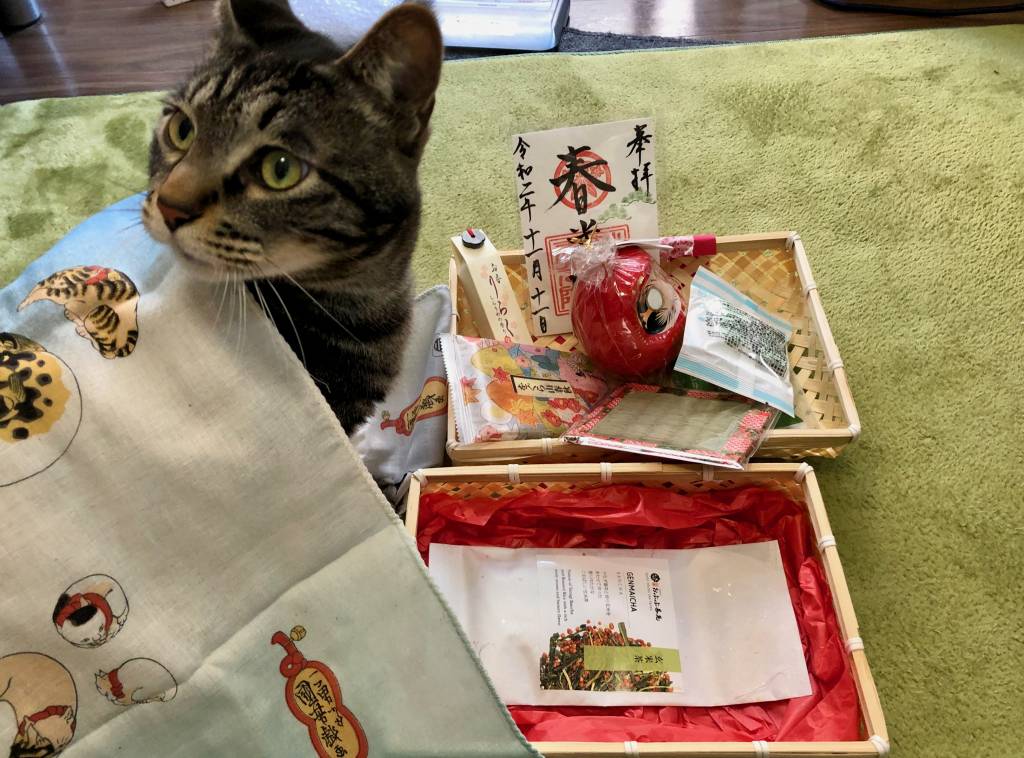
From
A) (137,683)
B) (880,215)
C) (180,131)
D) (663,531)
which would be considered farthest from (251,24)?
(880,215)

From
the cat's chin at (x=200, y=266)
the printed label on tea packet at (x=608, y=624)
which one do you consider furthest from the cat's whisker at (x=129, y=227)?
the printed label on tea packet at (x=608, y=624)

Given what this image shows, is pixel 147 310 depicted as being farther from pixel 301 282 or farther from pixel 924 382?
pixel 924 382

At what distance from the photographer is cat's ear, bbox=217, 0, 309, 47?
0.76m

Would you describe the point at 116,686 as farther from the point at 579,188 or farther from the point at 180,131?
the point at 579,188

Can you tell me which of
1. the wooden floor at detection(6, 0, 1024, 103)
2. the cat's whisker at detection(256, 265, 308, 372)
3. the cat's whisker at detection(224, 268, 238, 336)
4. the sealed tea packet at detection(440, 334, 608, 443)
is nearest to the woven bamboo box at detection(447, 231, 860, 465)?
the sealed tea packet at detection(440, 334, 608, 443)

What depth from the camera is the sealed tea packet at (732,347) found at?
3.31ft

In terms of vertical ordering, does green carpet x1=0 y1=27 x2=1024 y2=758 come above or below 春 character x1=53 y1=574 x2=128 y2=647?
below

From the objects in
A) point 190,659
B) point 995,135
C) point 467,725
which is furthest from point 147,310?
point 995,135

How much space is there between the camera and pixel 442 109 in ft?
5.73

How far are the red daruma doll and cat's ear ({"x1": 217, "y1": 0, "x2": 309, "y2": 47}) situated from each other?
50 centimetres

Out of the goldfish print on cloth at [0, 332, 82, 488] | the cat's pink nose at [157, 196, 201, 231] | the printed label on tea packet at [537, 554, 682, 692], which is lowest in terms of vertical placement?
the printed label on tea packet at [537, 554, 682, 692]

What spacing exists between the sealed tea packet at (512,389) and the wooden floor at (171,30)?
1.28 meters

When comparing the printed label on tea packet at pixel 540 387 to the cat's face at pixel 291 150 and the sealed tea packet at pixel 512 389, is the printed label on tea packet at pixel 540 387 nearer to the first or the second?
the sealed tea packet at pixel 512 389

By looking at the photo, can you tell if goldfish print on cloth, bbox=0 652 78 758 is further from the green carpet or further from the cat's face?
the green carpet
